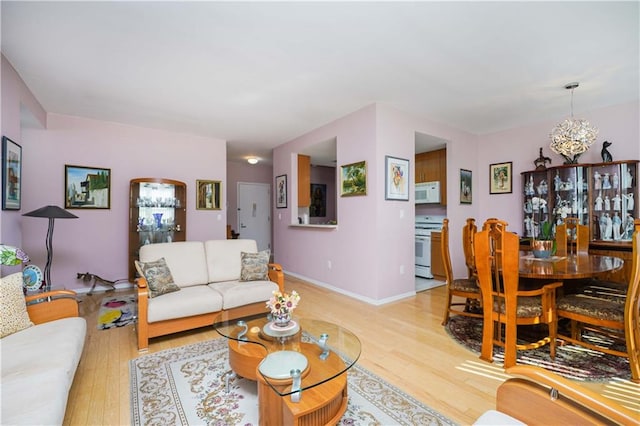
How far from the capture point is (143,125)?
15.0 ft

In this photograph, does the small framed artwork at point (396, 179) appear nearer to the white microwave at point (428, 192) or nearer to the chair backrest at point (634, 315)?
the white microwave at point (428, 192)

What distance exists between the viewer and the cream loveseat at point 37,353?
1196 millimetres

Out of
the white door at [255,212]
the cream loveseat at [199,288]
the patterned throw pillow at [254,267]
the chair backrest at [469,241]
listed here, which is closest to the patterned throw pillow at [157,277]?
the cream loveseat at [199,288]

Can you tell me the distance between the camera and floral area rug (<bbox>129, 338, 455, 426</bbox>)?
1638 millimetres

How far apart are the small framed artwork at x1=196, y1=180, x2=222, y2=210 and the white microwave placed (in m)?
3.75

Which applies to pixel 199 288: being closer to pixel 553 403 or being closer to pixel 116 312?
pixel 116 312

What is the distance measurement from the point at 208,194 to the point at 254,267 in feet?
8.44

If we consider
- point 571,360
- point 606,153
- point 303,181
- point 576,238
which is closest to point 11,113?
point 303,181

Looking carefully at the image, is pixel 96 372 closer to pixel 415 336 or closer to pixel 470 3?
pixel 415 336

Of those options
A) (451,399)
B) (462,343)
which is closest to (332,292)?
(462,343)

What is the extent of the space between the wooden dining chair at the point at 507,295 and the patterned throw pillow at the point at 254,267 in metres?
2.17

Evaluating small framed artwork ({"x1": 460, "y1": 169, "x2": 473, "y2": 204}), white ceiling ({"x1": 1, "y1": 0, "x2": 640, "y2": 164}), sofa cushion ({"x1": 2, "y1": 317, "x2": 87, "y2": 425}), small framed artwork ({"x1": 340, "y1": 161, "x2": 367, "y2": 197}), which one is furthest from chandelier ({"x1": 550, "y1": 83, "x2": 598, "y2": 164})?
sofa cushion ({"x1": 2, "y1": 317, "x2": 87, "y2": 425})

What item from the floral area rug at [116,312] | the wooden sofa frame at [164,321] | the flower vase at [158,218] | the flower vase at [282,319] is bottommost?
the floral area rug at [116,312]

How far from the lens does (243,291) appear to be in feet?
9.53
